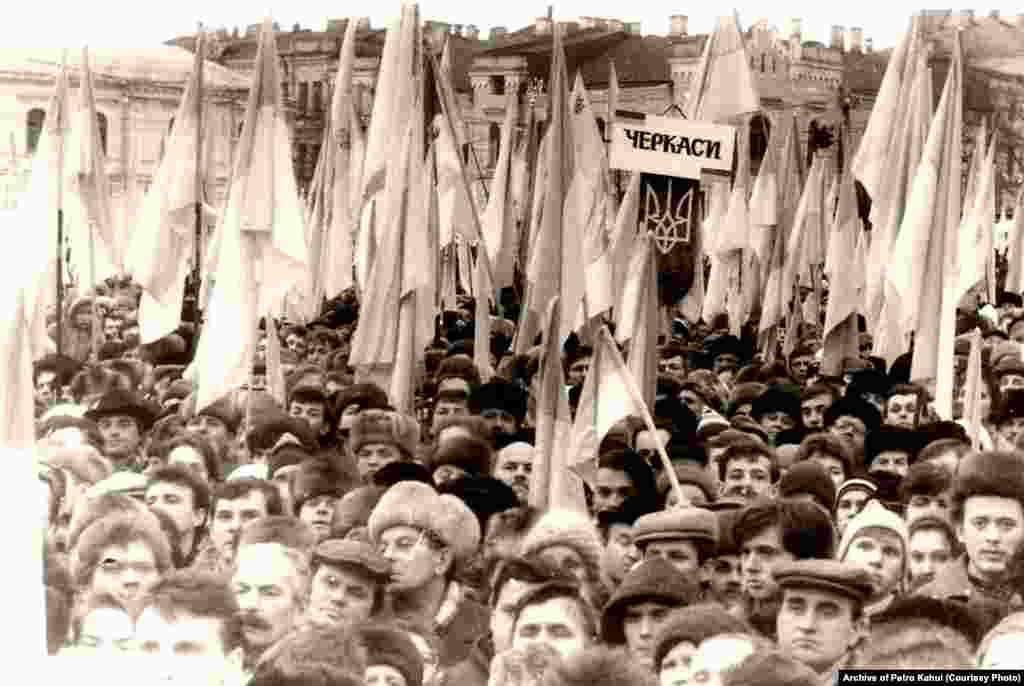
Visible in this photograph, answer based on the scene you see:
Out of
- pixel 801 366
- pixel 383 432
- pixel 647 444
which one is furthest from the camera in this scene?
pixel 801 366

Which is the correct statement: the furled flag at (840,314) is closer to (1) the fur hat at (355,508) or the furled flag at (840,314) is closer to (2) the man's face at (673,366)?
(2) the man's face at (673,366)

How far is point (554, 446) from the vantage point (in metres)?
8.98

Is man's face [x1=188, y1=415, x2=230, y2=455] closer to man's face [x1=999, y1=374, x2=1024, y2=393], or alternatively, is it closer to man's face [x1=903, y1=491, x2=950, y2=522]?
man's face [x1=903, y1=491, x2=950, y2=522]

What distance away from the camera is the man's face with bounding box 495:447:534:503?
9.43 metres

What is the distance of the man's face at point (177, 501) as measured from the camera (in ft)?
26.3

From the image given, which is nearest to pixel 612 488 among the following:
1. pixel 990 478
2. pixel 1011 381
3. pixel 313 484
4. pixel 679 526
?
pixel 313 484

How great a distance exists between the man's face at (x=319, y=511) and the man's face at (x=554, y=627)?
1.80 meters

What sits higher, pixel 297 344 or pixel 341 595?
pixel 341 595

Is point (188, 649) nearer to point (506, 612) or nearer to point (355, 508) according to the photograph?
point (506, 612)

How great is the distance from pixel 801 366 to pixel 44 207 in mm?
5030

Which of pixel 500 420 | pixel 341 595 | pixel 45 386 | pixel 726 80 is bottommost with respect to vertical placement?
pixel 45 386

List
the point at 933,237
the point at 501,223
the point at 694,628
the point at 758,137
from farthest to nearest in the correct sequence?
the point at 758,137 < the point at 501,223 < the point at 933,237 < the point at 694,628

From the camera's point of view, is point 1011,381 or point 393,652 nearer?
point 393,652

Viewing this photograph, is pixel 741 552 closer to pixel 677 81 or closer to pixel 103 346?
pixel 103 346
